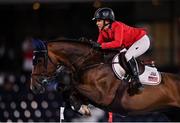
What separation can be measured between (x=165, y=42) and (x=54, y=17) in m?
3.24

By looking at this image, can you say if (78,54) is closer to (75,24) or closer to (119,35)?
(119,35)

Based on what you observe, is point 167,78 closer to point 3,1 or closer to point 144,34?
point 144,34

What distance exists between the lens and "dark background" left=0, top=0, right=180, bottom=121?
18.0 m

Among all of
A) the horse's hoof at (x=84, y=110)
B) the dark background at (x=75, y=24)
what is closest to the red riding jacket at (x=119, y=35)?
the horse's hoof at (x=84, y=110)

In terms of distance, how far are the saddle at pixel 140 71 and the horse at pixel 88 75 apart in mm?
68

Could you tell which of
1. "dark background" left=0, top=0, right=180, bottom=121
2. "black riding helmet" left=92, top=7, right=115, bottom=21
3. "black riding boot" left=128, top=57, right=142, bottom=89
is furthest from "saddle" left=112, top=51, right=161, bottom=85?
"dark background" left=0, top=0, right=180, bottom=121

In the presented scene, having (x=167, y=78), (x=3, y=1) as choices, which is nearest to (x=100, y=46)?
(x=167, y=78)

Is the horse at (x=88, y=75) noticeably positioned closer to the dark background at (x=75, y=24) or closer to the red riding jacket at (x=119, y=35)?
the red riding jacket at (x=119, y=35)

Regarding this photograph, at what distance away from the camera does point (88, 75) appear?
9.27 metres

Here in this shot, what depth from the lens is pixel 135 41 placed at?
9523 mm

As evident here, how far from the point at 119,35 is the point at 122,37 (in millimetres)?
75

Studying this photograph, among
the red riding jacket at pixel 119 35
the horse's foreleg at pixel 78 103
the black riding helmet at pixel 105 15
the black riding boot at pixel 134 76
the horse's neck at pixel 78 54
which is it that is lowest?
the horse's foreleg at pixel 78 103

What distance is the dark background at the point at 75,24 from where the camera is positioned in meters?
18.0

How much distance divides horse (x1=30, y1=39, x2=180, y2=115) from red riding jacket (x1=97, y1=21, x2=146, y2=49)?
22cm
